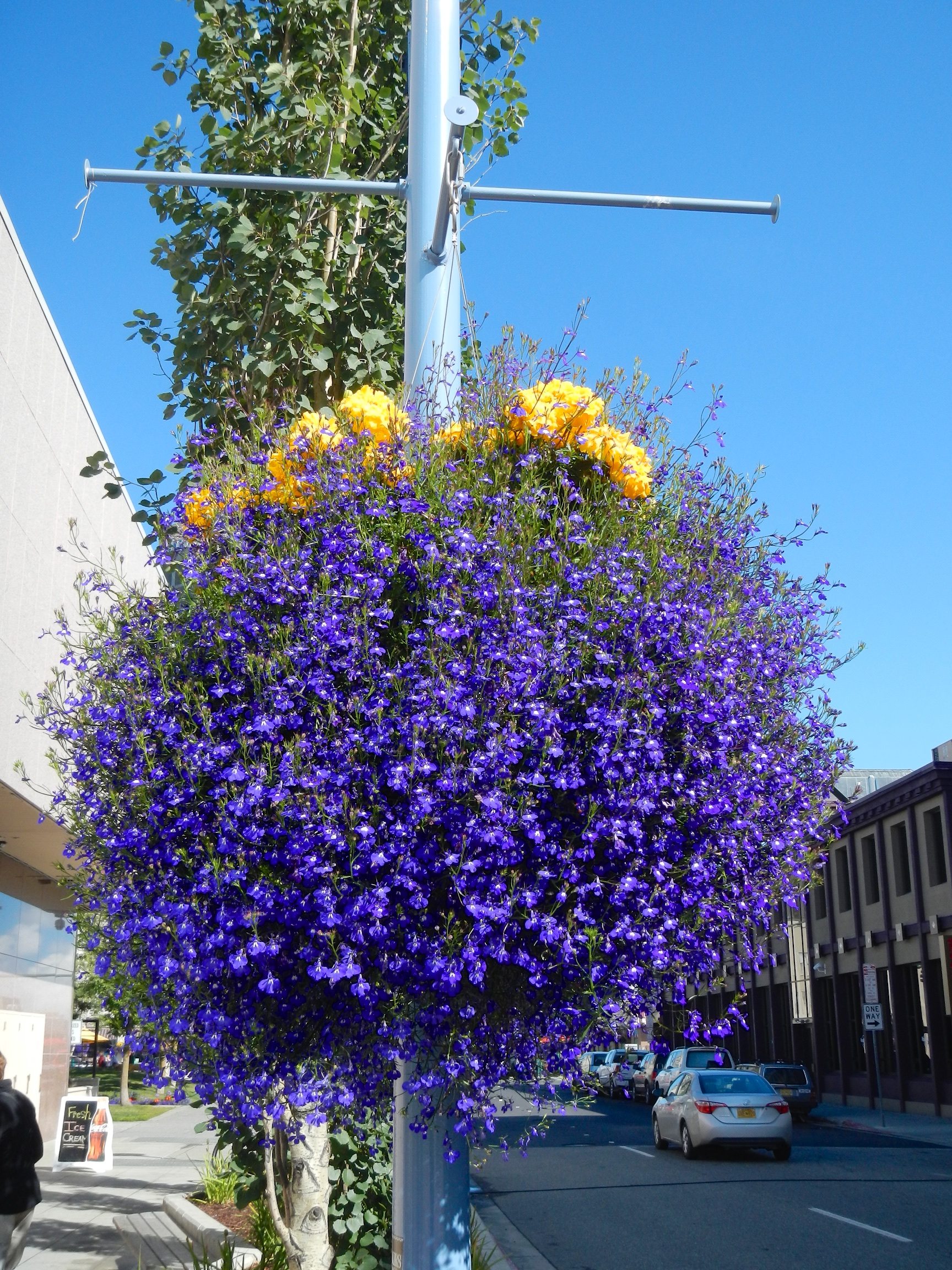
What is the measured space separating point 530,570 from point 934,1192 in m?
15.0

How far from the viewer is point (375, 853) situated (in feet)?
9.87

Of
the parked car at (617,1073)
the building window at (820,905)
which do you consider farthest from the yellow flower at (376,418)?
the building window at (820,905)

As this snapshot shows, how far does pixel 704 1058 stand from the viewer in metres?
24.8

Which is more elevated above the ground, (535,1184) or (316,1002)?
(316,1002)

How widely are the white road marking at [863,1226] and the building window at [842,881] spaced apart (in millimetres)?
Answer: 25199

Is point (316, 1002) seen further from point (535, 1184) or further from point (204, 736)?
point (535, 1184)

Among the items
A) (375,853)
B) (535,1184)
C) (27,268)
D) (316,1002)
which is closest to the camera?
(375,853)

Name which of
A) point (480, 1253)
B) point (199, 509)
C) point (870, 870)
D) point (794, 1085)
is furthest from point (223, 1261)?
point (870, 870)

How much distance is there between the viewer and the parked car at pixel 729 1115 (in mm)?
19516

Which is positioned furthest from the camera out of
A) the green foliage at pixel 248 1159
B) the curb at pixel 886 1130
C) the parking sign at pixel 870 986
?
the parking sign at pixel 870 986

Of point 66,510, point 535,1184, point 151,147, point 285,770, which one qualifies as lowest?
point 535,1184

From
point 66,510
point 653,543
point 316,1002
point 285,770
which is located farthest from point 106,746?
point 66,510

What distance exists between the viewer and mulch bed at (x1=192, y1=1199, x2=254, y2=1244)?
30.9ft

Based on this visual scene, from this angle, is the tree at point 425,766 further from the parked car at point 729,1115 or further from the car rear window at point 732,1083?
the car rear window at point 732,1083
